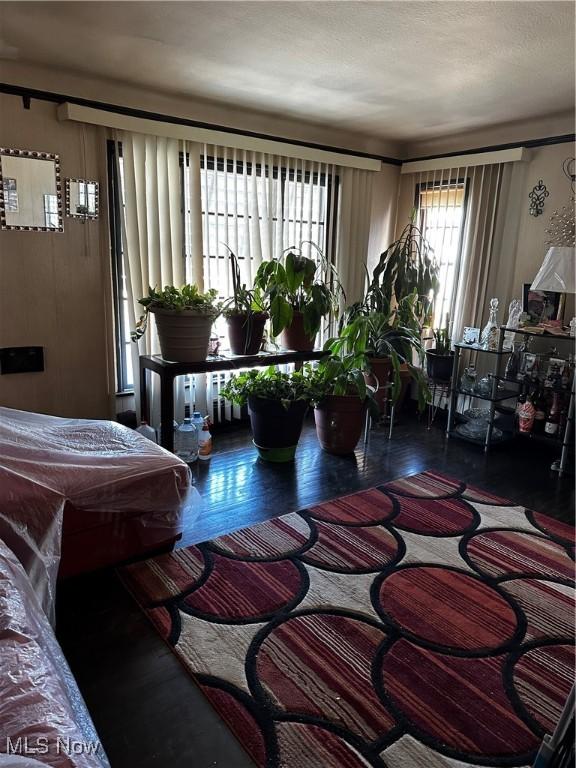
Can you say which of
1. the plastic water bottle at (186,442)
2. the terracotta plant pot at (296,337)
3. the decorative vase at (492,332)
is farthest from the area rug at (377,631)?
the decorative vase at (492,332)

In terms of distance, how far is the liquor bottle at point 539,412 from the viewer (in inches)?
144

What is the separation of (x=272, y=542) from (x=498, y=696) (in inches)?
43.5

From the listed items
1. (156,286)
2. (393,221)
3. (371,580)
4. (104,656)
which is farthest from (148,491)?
(393,221)

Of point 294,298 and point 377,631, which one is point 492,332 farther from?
point 377,631

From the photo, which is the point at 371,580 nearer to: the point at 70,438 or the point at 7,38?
the point at 70,438

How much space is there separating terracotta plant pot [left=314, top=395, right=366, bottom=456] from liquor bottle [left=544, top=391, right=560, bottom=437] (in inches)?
50.1

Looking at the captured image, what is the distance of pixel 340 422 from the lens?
352 centimetres

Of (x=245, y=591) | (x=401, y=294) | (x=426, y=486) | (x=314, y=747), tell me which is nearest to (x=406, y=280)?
(x=401, y=294)

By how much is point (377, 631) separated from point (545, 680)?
1.83 ft

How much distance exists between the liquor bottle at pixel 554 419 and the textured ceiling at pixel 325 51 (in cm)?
185

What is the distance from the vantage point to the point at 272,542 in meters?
2.45

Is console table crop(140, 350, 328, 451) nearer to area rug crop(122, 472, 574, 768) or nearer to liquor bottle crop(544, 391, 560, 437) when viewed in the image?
area rug crop(122, 472, 574, 768)

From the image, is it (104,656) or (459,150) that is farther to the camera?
(459,150)

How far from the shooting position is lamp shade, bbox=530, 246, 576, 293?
280cm
